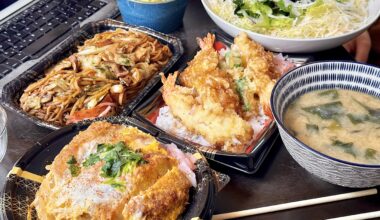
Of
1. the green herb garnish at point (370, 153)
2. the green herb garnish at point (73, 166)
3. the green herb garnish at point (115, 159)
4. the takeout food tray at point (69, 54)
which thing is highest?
the green herb garnish at point (115, 159)

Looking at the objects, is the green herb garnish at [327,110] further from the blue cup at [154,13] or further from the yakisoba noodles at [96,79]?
the blue cup at [154,13]

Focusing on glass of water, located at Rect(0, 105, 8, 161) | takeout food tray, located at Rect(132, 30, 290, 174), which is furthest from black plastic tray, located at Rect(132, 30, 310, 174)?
glass of water, located at Rect(0, 105, 8, 161)

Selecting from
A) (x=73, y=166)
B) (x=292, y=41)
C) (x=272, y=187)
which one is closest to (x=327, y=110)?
(x=272, y=187)

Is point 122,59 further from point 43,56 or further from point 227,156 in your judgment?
point 227,156

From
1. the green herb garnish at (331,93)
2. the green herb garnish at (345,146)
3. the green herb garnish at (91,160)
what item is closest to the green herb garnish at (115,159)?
the green herb garnish at (91,160)

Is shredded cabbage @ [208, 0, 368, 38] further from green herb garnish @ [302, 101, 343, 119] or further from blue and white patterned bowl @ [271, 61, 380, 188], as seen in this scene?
green herb garnish @ [302, 101, 343, 119]

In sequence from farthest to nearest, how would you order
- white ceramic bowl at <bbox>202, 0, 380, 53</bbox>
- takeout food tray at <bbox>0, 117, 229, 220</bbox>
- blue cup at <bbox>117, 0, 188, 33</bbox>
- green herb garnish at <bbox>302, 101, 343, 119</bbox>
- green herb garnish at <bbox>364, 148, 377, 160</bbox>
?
blue cup at <bbox>117, 0, 188, 33</bbox>
white ceramic bowl at <bbox>202, 0, 380, 53</bbox>
green herb garnish at <bbox>302, 101, 343, 119</bbox>
green herb garnish at <bbox>364, 148, 377, 160</bbox>
takeout food tray at <bbox>0, 117, 229, 220</bbox>

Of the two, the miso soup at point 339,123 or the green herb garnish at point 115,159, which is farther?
the miso soup at point 339,123

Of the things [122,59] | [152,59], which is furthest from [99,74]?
[152,59]

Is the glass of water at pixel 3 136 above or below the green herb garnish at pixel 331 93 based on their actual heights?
below
